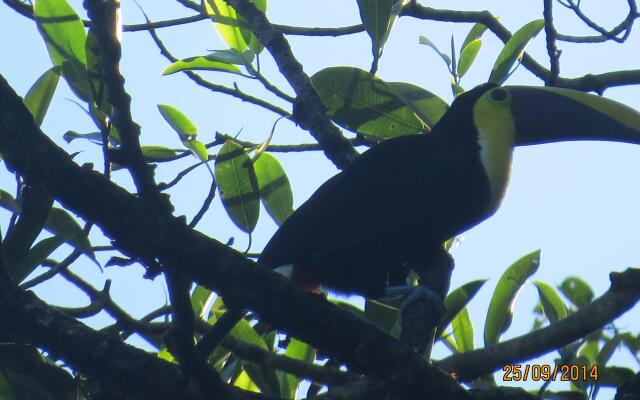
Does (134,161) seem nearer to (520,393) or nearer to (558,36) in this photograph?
(520,393)

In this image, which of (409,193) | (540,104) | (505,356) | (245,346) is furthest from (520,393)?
(540,104)

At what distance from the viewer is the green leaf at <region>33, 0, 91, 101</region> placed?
300 cm

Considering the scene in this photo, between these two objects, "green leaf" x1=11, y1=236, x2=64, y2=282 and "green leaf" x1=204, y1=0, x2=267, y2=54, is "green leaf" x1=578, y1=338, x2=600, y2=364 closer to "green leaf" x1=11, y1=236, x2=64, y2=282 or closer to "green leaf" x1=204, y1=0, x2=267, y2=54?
"green leaf" x1=204, y1=0, x2=267, y2=54

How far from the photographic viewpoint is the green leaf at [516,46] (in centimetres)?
364

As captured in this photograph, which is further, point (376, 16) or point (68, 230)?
point (376, 16)

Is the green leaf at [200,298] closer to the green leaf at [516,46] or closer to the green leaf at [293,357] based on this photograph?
the green leaf at [293,357]

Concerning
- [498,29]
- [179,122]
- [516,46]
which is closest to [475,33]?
[498,29]

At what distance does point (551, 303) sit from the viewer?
3301 mm

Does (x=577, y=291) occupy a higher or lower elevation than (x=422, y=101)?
lower

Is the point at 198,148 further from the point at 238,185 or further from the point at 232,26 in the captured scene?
the point at 232,26

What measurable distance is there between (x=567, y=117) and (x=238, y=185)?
167 cm

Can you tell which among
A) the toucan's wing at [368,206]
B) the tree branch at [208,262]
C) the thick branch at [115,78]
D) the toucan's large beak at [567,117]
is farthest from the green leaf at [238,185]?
the toucan's large beak at [567,117]

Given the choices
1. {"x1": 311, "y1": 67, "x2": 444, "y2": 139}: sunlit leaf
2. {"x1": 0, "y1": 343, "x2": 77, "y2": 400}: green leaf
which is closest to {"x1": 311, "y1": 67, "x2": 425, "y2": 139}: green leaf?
{"x1": 311, "y1": 67, "x2": 444, "y2": 139}: sunlit leaf

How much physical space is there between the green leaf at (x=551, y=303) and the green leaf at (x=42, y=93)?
192 cm
